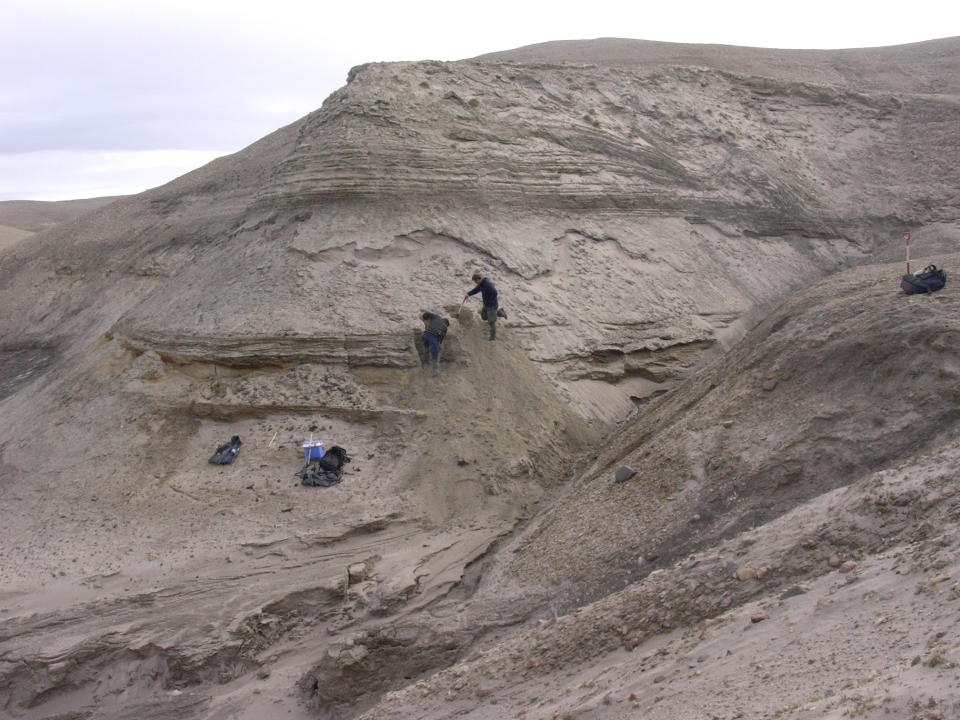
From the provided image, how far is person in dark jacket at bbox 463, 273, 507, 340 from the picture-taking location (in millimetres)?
10859

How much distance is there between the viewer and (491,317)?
11062 mm

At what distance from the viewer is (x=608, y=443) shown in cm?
1059

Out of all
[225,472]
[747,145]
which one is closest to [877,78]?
[747,145]

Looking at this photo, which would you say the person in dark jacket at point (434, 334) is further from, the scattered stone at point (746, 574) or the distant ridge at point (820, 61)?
the distant ridge at point (820, 61)

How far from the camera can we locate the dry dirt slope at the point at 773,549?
170 inches

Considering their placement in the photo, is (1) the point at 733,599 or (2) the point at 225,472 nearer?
(1) the point at 733,599

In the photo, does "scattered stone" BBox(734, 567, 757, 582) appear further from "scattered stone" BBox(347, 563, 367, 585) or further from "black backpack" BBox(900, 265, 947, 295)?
"black backpack" BBox(900, 265, 947, 295)

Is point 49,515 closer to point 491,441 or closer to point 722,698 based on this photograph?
point 491,441

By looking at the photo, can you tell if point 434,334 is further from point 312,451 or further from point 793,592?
point 793,592

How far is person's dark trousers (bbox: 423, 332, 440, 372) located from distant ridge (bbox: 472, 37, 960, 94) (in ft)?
32.6

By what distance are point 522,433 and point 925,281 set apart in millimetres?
4522

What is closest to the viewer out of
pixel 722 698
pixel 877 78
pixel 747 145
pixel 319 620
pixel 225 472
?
pixel 722 698

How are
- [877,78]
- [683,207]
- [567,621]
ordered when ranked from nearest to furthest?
[567,621] → [683,207] → [877,78]

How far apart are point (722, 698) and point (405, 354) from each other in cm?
690
